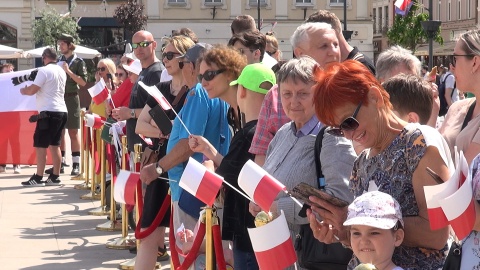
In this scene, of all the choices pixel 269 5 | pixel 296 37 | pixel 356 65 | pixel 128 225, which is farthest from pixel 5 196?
pixel 269 5

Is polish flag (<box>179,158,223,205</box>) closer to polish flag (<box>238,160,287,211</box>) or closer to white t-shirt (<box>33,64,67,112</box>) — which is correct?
polish flag (<box>238,160,287,211</box>)

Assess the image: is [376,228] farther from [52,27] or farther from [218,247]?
[52,27]

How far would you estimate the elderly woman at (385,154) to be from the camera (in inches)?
156

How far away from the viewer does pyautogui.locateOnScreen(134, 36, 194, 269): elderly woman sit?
7.86m

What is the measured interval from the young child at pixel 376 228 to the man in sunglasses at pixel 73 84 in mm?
13059

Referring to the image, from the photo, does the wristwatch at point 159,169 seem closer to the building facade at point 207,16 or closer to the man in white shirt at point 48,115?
the man in white shirt at point 48,115

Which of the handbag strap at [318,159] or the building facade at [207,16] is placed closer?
the handbag strap at [318,159]

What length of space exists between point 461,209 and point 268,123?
2198 mm

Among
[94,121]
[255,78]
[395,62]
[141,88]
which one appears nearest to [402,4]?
[94,121]

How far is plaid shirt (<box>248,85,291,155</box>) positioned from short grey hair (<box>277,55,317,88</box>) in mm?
491

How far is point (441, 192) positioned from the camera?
145 inches

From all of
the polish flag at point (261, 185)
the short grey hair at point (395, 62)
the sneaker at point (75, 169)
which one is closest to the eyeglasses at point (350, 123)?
the polish flag at point (261, 185)

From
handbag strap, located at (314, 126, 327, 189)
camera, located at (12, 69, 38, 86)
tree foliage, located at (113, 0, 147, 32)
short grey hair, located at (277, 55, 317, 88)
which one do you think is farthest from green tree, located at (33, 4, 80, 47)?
handbag strap, located at (314, 126, 327, 189)

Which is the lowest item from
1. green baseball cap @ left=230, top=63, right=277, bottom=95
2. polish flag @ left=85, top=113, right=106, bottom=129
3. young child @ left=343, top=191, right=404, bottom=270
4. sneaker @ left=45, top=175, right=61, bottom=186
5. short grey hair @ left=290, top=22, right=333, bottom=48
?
sneaker @ left=45, top=175, right=61, bottom=186
